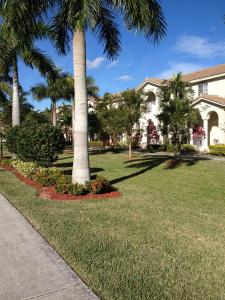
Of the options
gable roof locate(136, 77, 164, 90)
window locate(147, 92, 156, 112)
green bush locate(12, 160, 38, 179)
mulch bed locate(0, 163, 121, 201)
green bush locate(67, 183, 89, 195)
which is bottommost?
mulch bed locate(0, 163, 121, 201)

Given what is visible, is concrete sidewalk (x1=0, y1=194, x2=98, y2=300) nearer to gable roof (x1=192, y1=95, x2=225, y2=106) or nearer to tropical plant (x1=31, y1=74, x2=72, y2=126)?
gable roof (x1=192, y1=95, x2=225, y2=106)

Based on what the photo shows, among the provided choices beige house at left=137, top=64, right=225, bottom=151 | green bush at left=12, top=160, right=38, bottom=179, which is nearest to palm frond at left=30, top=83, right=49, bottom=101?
beige house at left=137, top=64, right=225, bottom=151

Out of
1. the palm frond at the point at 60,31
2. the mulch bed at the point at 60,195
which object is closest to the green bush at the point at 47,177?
the mulch bed at the point at 60,195

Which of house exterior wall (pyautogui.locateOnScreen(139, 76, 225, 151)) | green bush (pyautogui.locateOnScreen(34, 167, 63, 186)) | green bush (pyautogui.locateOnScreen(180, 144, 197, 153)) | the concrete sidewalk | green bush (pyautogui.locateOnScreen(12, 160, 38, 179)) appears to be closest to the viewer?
the concrete sidewalk

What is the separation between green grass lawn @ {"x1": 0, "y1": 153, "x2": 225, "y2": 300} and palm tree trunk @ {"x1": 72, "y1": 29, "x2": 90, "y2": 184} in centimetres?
158

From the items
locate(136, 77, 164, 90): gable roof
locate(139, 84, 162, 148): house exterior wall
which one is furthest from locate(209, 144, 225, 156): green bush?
locate(136, 77, 164, 90): gable roof

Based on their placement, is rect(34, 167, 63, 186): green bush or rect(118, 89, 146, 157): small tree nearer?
rect(34, 167, 63, 186): green bush

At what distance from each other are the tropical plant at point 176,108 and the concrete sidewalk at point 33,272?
1562 cm

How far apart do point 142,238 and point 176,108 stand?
15.4 meters

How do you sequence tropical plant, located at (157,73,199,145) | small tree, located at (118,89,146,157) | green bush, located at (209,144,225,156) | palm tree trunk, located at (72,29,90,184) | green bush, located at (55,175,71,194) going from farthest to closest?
green bush, located at (209,144,225,156), small tree, located at (118,89,146,157), tropical plant, located at (157,73,199,145), palm tree trunk, located at (72,29,90,184), green bush, located at (55,175,71,194)

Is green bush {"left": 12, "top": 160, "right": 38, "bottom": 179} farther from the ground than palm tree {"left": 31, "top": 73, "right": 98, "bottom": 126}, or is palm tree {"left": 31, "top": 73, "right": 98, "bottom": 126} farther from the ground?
palm tree {"left": 31, "top": 73, "right": 98, "bottom": 126}

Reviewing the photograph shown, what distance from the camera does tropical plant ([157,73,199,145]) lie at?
2050 cm

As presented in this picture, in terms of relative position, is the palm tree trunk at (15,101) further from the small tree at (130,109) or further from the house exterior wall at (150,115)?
the house exterior wall at (150,115)

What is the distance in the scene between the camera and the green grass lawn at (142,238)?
4.36 m
